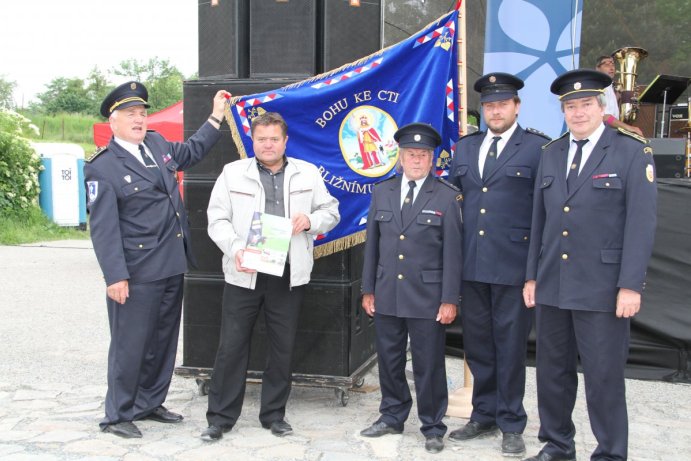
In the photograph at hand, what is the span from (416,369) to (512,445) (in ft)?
2.11

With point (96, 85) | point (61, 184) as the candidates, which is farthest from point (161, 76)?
point (61, 184)

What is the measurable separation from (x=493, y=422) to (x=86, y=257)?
987 centimetres

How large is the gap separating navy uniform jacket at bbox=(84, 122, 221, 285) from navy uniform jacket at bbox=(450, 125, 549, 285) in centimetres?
171

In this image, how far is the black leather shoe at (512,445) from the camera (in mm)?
4055

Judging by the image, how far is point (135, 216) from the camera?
4.35 meters

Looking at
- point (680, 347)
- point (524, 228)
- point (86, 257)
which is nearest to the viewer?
point (524, 228)

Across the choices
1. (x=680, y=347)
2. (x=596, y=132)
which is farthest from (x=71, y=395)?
(x=680, y=347)

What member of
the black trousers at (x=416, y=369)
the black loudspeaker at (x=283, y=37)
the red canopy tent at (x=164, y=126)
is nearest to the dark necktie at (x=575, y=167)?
the black trousers at (x=416, y=369)

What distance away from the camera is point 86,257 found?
12.7 meters

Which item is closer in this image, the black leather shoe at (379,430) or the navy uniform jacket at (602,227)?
the navy uniform jacket at (602,227)

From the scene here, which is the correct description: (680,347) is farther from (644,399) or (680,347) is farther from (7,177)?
(7,177)

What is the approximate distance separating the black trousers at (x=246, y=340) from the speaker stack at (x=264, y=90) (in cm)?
49

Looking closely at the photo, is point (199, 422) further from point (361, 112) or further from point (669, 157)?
point (669, 157)

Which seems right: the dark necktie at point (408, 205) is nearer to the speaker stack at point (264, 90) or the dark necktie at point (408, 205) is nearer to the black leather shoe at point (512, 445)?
the speaker stack at point (264, 90)
